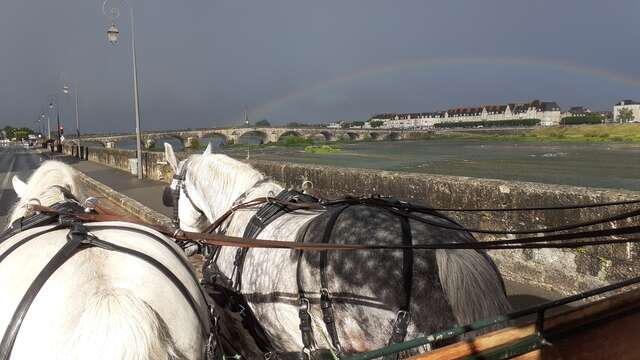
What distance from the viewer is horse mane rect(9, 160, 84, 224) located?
2.51m

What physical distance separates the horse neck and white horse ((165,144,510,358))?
52cm

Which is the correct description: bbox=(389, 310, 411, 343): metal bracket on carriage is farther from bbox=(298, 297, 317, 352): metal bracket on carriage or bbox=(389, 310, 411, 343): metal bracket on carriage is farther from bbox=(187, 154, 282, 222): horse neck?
bbox=(187, 154, 282, 222): horse neck

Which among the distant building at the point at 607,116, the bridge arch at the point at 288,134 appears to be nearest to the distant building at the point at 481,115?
the distant building at the point at 607,116

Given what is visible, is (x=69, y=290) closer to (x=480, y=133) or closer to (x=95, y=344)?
(x=95, y=344)

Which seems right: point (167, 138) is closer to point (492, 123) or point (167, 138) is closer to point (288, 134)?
point (288, 134)

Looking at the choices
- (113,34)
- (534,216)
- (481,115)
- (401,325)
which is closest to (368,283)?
(401,325)

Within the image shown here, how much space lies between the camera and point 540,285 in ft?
13.7

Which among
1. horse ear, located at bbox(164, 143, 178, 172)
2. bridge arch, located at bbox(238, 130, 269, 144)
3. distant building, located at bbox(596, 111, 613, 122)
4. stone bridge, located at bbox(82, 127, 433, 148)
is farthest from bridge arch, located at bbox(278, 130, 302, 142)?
distant building, located at bbox(596, 111, 613, 122)

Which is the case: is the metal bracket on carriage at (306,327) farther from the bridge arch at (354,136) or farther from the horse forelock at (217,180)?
the bridge arch at (354,136)

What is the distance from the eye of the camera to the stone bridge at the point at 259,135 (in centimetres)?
7769

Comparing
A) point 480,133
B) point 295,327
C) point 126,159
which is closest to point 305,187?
point 295,327

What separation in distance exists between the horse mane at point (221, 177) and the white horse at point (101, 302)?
160 centimetres

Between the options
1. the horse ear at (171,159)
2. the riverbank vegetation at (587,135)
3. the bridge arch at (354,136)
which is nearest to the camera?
the horse ear at (171,159)

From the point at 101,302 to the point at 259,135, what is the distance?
95.3m
